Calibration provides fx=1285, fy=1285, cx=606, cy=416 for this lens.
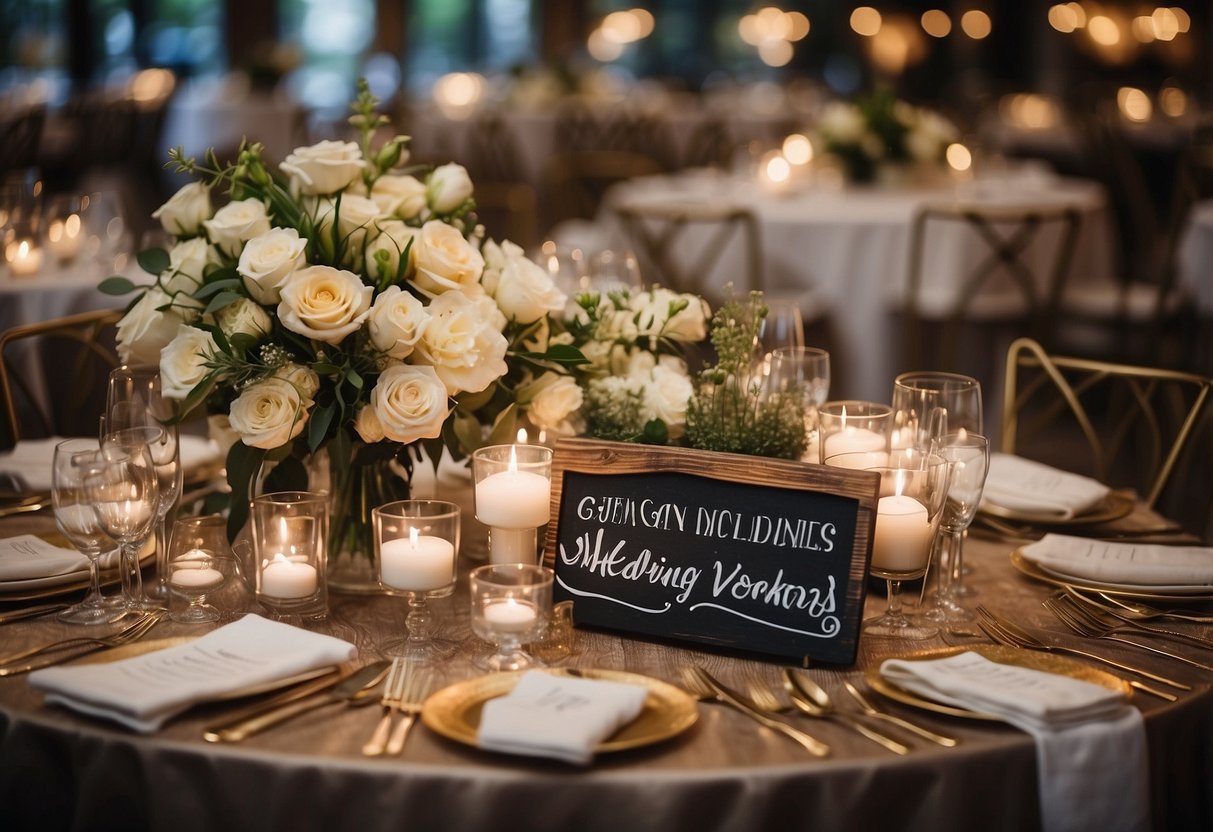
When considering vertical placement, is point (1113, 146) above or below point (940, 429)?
above

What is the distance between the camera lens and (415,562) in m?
1.37

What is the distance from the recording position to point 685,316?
5.55ft

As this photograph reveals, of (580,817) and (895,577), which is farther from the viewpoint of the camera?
(895,577)

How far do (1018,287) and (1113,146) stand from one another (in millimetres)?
2185

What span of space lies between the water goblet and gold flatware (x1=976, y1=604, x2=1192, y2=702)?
1.71 feet

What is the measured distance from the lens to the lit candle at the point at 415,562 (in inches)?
53.9

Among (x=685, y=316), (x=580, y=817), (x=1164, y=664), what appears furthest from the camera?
(x=685, y=316)

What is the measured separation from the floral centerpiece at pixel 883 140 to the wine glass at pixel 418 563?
4069mm

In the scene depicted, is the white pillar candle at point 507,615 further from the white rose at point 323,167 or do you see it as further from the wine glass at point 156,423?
the white rose at point 323,167

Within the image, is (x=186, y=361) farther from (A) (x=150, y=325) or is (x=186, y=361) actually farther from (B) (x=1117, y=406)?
(B) (x=1117, y=406)

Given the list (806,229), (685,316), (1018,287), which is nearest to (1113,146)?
(1018,287)

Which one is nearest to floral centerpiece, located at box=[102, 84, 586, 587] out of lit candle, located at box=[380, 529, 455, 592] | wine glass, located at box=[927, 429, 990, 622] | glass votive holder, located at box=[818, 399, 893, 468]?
lit candle, located at box=[380, 529, 455, 592]

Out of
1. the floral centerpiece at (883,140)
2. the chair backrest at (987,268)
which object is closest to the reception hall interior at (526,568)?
the chair backrest at (987,268)

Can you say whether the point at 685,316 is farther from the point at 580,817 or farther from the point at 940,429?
the point at 580,817
